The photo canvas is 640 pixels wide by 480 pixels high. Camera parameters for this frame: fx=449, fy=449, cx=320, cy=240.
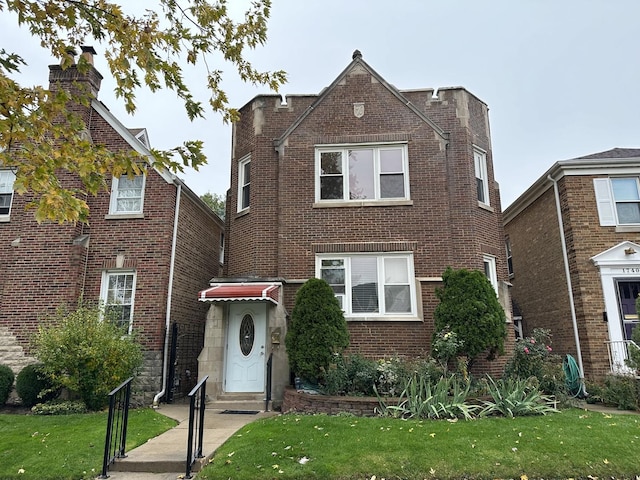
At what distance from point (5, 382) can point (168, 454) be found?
7040 mm

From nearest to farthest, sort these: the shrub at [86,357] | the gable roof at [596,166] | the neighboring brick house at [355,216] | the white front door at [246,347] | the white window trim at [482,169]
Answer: the shrub at [86,357] → the white front door at [246,347] → the neighboring brick house at [355,216] → the gable roof at [596,166] → the white window trim at [482,169]

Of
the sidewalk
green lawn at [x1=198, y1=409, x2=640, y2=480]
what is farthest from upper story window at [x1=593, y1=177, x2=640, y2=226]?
the sidewalk

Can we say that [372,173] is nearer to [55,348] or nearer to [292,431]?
[292,431]

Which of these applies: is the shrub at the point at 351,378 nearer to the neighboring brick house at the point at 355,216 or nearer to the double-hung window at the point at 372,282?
the neighboring brick house at the point at 355,216

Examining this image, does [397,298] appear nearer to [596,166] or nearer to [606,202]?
[606,202]

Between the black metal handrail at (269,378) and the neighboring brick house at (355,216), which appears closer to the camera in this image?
the black metal handrail at (269,378)

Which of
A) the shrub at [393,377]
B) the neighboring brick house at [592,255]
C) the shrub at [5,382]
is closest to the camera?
the shrub at [393,377]

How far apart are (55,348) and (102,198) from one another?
476cm

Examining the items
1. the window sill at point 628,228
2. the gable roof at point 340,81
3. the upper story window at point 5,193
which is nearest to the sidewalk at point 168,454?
the gable roof at point 340,81

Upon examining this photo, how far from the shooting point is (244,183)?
14172 millimetres

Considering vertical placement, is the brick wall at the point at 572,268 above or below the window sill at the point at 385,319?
above

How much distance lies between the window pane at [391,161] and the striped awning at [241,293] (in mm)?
4714

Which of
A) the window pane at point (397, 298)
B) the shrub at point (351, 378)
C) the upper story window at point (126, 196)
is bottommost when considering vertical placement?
the shrub at point (351, 378)

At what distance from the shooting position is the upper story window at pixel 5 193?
1310 cm
